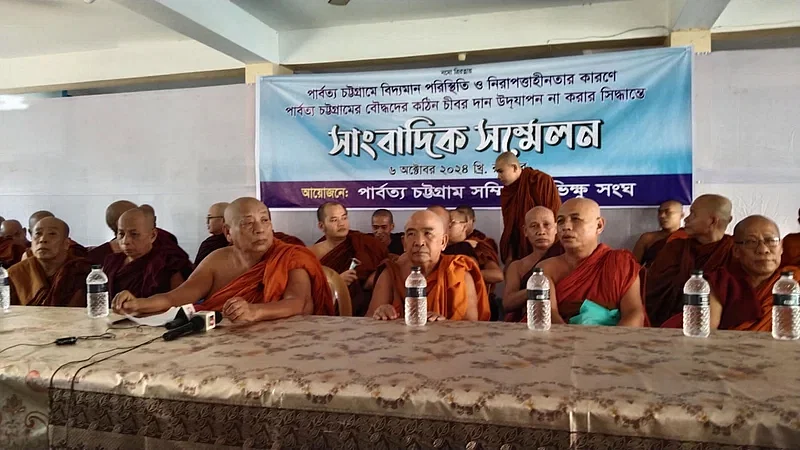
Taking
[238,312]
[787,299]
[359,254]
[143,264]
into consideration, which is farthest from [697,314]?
[359,254]

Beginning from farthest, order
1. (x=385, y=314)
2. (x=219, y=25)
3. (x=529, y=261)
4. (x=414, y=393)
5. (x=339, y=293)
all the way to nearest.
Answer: (x=219, y=25)
(x=529, y=261)
(x=339, y=293)
(x=385, y=314)
(x=414, y=393)

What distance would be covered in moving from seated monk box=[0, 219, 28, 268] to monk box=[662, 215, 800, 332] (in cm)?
530

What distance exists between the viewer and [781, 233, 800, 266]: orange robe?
3.45 metres

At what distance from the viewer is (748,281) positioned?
2725mm

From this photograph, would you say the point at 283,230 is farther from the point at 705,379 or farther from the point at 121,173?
the point at 705,379

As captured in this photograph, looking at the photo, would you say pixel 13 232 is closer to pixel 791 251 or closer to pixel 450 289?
pixel 450 289

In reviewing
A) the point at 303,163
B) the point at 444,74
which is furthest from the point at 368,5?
the point at 303,163

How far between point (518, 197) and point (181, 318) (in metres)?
3.24

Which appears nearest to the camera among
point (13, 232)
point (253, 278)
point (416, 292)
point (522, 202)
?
point (416, 292)

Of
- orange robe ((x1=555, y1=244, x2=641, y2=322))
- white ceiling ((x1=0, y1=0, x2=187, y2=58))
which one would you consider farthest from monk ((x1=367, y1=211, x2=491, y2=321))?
white ceiling ((x1=0, y1=0, x2=187, y2=58))

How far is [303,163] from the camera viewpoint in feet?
18.7

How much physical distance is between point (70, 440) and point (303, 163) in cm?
431

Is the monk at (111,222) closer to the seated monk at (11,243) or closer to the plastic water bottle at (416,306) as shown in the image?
the seated monk at (11,243)

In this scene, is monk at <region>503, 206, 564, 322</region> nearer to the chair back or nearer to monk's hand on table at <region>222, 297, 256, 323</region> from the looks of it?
the chair back
